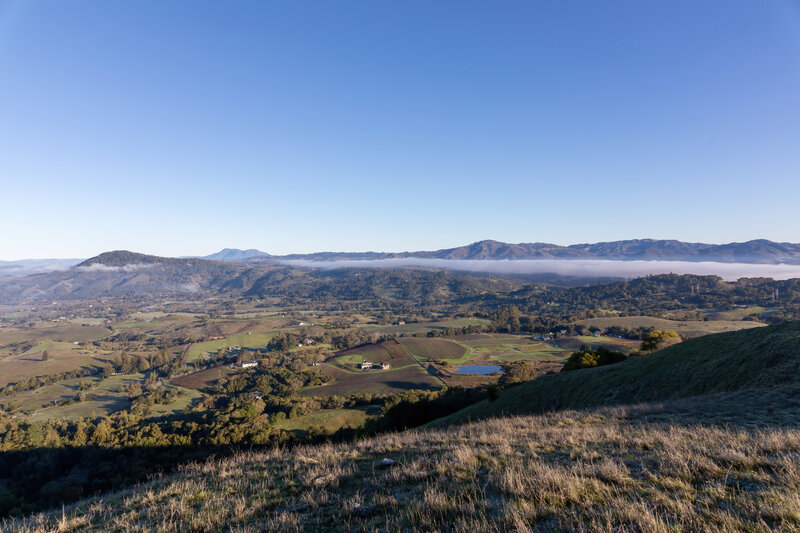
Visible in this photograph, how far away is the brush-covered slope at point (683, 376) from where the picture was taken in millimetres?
17969

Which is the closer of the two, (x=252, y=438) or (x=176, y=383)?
(x=252, y=438)

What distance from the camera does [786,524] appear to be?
4.02m

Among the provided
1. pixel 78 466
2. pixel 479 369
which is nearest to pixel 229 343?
pixel 78 466

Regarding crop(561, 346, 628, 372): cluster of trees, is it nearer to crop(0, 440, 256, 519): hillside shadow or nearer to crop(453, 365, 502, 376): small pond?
crop(0, 440, 256, 519): hillside shadow

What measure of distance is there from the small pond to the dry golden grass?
86.3 metres

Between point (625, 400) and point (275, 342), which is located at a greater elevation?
point (625, 400)

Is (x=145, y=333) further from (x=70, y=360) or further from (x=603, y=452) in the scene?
(x=603, y=452)

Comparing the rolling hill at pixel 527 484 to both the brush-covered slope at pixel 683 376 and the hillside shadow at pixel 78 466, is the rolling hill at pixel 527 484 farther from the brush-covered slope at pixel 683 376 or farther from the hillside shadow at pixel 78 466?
the hillside shadow at pixel 78 466

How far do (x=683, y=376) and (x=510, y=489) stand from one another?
2387 cm

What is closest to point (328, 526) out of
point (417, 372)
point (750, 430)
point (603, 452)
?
point (603, 452)

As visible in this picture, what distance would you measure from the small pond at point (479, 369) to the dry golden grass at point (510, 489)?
86.3 m

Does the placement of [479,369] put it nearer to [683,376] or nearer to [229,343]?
[683,376]

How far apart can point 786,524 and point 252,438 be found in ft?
178

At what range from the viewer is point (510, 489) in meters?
5.84
